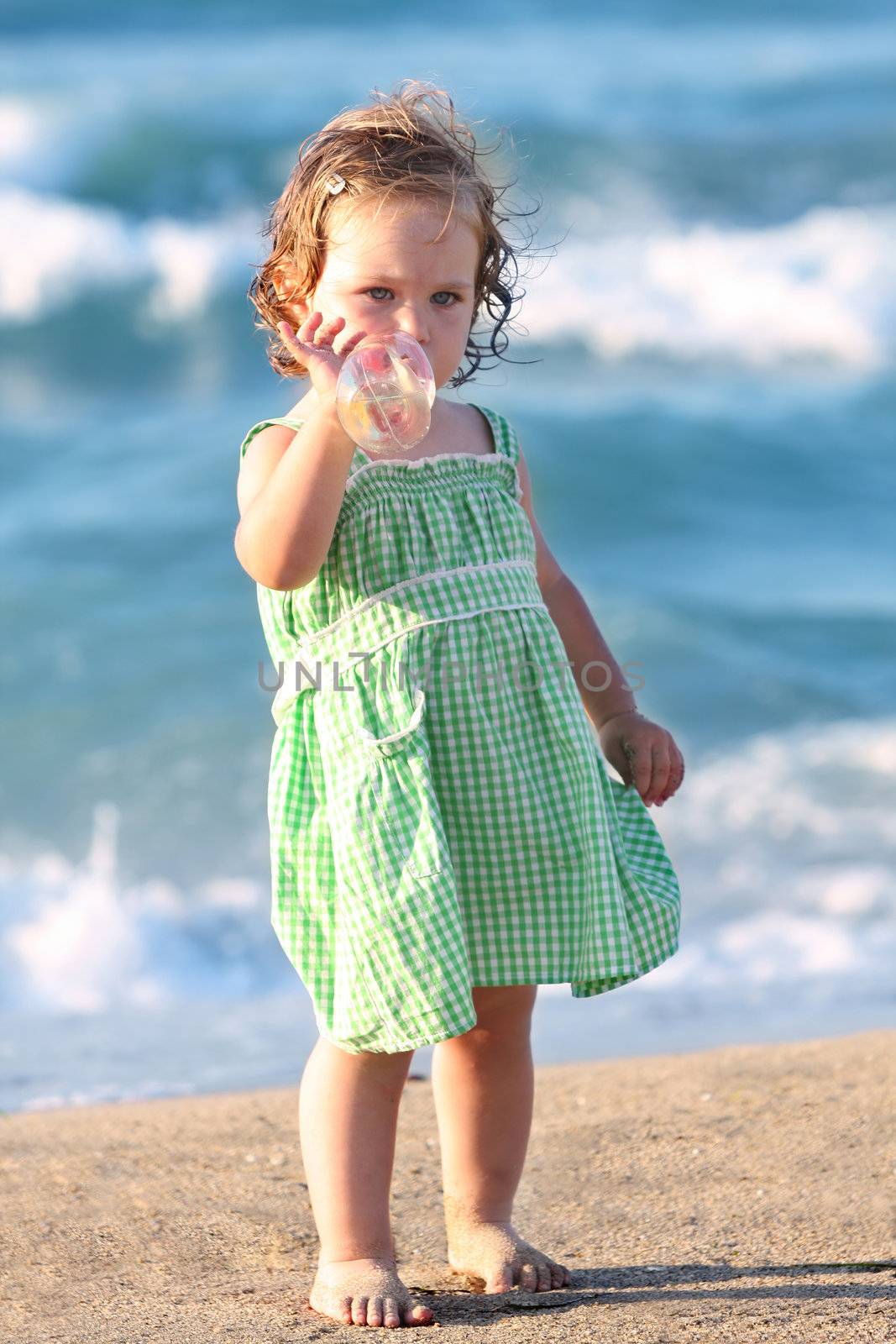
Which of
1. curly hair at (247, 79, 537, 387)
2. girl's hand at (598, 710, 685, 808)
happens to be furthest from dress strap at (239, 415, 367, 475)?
girl's hand at (598, 710, 685, 808)

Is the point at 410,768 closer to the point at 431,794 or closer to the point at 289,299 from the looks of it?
the point at 431,794

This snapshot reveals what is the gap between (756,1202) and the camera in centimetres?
230

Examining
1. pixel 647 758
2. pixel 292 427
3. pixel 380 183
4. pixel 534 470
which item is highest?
pixel 534 470

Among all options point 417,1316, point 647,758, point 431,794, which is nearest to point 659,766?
point 647,758

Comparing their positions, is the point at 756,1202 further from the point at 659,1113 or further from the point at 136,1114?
the point at 136,1114

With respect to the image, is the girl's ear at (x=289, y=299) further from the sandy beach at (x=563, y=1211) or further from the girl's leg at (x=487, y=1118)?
the sandy beach at (x=563, y=1211)

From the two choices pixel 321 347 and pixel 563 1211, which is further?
pixel 563 1211

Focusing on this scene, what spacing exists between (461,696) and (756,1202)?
3.08ft

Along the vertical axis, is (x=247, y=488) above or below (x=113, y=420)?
below

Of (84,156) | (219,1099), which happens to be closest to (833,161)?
(84,156)

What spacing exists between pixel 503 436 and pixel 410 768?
54 cm

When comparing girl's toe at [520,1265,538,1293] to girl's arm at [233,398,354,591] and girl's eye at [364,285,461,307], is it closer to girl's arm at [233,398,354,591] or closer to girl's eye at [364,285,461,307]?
girl's arm at [233,398,354,591]

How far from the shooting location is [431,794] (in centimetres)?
185

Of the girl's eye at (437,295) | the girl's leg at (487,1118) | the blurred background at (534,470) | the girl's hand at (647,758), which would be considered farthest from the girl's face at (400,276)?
the blurred background at (534,470)
